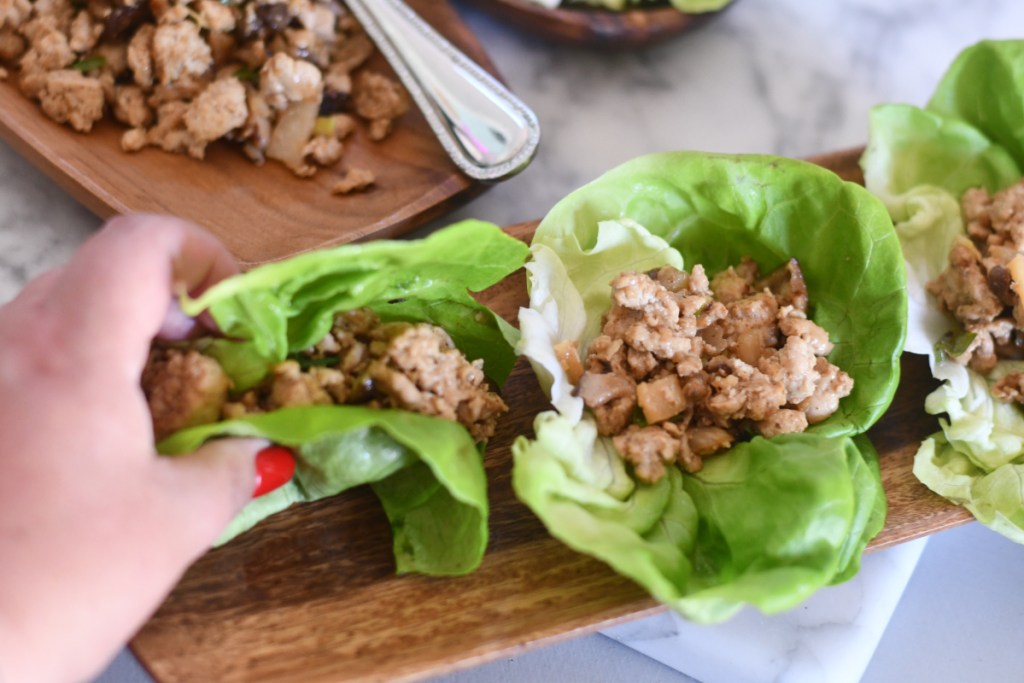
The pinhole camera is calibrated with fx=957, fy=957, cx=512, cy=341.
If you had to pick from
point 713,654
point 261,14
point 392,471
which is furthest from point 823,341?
point 261,14

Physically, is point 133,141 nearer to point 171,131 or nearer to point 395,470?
point 171,131

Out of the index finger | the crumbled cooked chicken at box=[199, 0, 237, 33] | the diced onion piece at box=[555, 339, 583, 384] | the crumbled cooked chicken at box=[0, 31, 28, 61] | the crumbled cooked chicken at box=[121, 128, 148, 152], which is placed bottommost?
the diced onion piece at box=[555, 339, 583, 384]

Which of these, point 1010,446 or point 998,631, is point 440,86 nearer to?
point 1010,446

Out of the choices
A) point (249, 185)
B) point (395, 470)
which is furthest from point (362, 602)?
point (249, 185)

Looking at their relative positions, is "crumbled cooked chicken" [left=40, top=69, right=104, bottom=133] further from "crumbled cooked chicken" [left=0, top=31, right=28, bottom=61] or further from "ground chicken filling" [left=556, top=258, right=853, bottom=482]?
"ground chicken filling" [left=556, top=258, right=853, bottom=482]

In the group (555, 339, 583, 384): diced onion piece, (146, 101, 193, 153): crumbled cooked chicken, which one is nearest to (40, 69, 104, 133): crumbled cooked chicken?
(146, 101, 193, 153): crumbled cooked chicken
